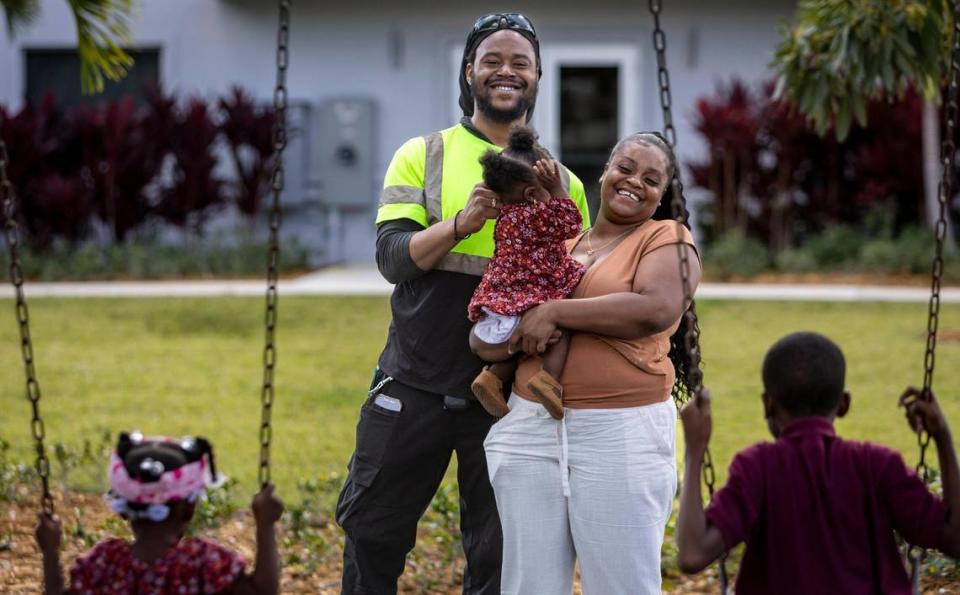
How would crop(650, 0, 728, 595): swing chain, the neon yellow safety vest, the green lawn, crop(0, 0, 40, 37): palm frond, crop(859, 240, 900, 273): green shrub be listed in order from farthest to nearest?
crop(859, 240, 900, 273): green shrub → the green lawn → crop(0, 0, 40, 37): palm frond → the neon yellow safety vest → crop(650, 0, 728, 595): swing chain

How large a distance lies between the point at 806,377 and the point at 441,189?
1351 millimetres

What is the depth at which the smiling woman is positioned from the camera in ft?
10.6

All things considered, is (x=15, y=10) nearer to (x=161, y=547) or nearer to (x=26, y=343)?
(x=26, y=343)

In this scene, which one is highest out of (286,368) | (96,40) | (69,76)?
(69,76)

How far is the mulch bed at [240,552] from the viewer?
521cm

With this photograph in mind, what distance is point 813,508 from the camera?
9.02ft

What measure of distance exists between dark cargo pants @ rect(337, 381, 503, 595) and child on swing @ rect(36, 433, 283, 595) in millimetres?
934

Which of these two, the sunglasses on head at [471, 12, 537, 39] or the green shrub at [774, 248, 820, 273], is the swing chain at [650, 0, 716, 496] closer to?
the sunglasses on head at [471, 12, 537, 39]

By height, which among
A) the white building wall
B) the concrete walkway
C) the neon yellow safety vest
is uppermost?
the white building wall

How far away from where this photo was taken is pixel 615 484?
321 cm

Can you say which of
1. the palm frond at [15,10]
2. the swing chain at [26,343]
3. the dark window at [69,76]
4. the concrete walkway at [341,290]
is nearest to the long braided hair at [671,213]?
the swing chain at [26,343]

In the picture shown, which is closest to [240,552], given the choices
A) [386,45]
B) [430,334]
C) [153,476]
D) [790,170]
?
[430,334]

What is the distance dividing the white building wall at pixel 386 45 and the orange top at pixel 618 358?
12.5 m

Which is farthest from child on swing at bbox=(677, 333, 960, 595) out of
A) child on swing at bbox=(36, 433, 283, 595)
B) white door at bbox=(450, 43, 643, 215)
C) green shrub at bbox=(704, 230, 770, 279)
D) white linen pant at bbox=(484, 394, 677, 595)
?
white door at bbox=(450, 43, 643, 215)
